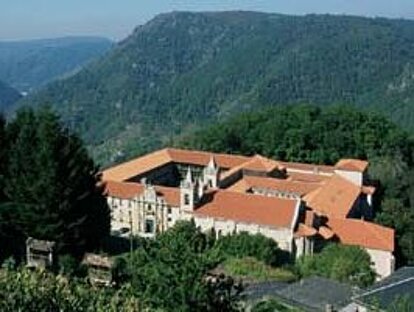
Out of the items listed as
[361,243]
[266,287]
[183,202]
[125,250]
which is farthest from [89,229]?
[361,243]

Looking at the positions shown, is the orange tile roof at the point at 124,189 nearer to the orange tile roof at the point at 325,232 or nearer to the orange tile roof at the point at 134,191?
the orange tile roof at the point at 134,191

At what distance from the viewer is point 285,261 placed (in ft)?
145

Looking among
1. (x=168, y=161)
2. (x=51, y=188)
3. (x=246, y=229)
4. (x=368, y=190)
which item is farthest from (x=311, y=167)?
(x=51, y=188)

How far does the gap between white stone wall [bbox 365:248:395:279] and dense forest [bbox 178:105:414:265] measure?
47.3 ft

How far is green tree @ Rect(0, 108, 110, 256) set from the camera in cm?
3284

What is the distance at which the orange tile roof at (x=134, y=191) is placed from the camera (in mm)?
49406

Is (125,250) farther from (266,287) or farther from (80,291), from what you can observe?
(80,291)

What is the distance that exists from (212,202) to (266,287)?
13.3 metres

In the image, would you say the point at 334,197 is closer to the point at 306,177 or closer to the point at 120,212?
the point at 306,177

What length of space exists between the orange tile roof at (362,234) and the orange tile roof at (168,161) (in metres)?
14.8

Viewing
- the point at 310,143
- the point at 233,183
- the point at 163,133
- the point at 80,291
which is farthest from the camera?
the point at 163,133

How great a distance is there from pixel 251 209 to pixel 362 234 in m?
6.23

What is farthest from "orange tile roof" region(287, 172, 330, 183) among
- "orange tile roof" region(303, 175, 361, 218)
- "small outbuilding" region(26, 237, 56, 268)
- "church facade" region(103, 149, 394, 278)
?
"small outbuilding" region(26, 237, 56, 268)

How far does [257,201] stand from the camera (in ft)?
153
